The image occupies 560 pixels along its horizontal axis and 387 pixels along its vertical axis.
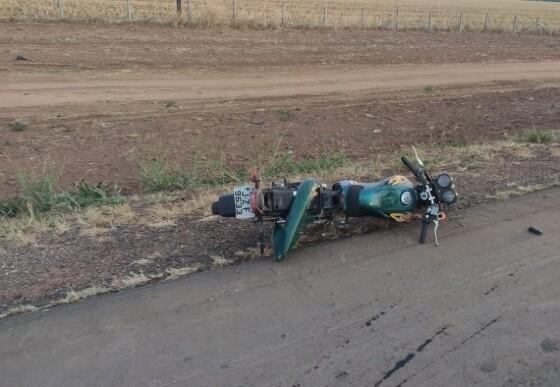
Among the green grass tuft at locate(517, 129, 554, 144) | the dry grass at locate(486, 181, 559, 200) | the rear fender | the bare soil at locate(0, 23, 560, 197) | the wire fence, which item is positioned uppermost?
the wire fence

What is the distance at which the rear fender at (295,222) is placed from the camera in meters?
4.16

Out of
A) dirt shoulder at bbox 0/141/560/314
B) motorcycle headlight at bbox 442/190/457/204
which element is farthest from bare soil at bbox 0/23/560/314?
motorcycle headlight at bbox 442/190/457/204

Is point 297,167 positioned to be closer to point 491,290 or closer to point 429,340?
point 491,290

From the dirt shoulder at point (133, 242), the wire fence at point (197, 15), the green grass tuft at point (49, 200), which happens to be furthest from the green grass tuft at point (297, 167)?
the wire fence at point (197, 15)

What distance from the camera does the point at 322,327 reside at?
3.54 meters

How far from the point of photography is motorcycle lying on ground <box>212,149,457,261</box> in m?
4.25

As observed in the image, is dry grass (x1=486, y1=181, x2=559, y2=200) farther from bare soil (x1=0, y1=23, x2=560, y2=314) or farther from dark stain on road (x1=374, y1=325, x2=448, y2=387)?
dark stain on road (x1=374, y1=325, x2=448, y2=387)

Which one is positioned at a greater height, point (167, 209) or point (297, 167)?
point (167, 209)

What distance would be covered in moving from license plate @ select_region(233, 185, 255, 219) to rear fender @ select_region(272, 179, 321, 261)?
0.77ft

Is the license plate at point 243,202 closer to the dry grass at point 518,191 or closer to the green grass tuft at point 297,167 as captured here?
the dry grass at point 518,191

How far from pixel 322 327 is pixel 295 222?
0.87 m

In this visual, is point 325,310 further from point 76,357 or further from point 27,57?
point 27,57

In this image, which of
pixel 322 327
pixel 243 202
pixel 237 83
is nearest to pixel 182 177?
pixel 243 202

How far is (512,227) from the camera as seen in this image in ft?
16.5
